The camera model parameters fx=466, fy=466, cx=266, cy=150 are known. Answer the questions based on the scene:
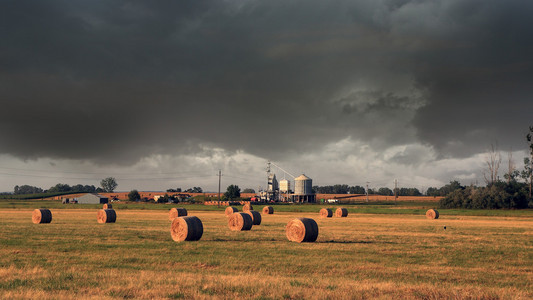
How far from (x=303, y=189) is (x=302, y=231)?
144787 mm

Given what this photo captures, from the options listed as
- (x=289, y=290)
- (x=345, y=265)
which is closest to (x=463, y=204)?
(x=345, y=265)

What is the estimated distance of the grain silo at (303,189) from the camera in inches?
6752

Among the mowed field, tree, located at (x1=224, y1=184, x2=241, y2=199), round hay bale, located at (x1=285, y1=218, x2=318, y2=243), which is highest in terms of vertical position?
tree, located at (x1=224, y1=184, x2=241, y2=199)

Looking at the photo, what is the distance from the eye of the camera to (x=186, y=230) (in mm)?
26969

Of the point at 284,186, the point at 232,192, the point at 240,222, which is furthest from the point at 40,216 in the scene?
the point at 284,186

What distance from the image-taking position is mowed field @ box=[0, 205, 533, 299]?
1326 centimetres

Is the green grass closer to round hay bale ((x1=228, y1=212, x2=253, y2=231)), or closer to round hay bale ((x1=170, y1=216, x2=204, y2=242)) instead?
round hay bale ((x1=228, y1=212, x2=253, y2=231))

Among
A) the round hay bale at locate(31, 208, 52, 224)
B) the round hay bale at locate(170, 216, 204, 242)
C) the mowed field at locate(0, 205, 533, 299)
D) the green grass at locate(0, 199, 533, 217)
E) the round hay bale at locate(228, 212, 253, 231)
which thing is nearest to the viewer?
the mowed field at locate(0, 205, 533, 299)

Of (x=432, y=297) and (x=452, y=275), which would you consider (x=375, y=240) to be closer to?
(x=452, y=275)

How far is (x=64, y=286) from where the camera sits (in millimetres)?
13898

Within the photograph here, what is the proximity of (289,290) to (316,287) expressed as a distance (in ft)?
3.67

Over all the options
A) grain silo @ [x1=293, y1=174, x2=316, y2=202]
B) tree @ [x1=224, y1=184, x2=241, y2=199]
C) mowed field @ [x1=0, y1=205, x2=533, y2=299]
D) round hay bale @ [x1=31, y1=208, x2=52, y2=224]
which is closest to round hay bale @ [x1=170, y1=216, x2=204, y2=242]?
mowed field @ [x1=0, y1=205, x2=533, y2=299]

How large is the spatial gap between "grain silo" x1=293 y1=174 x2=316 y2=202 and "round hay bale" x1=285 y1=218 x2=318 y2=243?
144m

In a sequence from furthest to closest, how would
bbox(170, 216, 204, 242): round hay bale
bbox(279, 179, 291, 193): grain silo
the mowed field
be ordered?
bbox(279, 179, 291, 193): grain silo → bbox(170, 216, 204, 242): round hay bale → the mowed field
